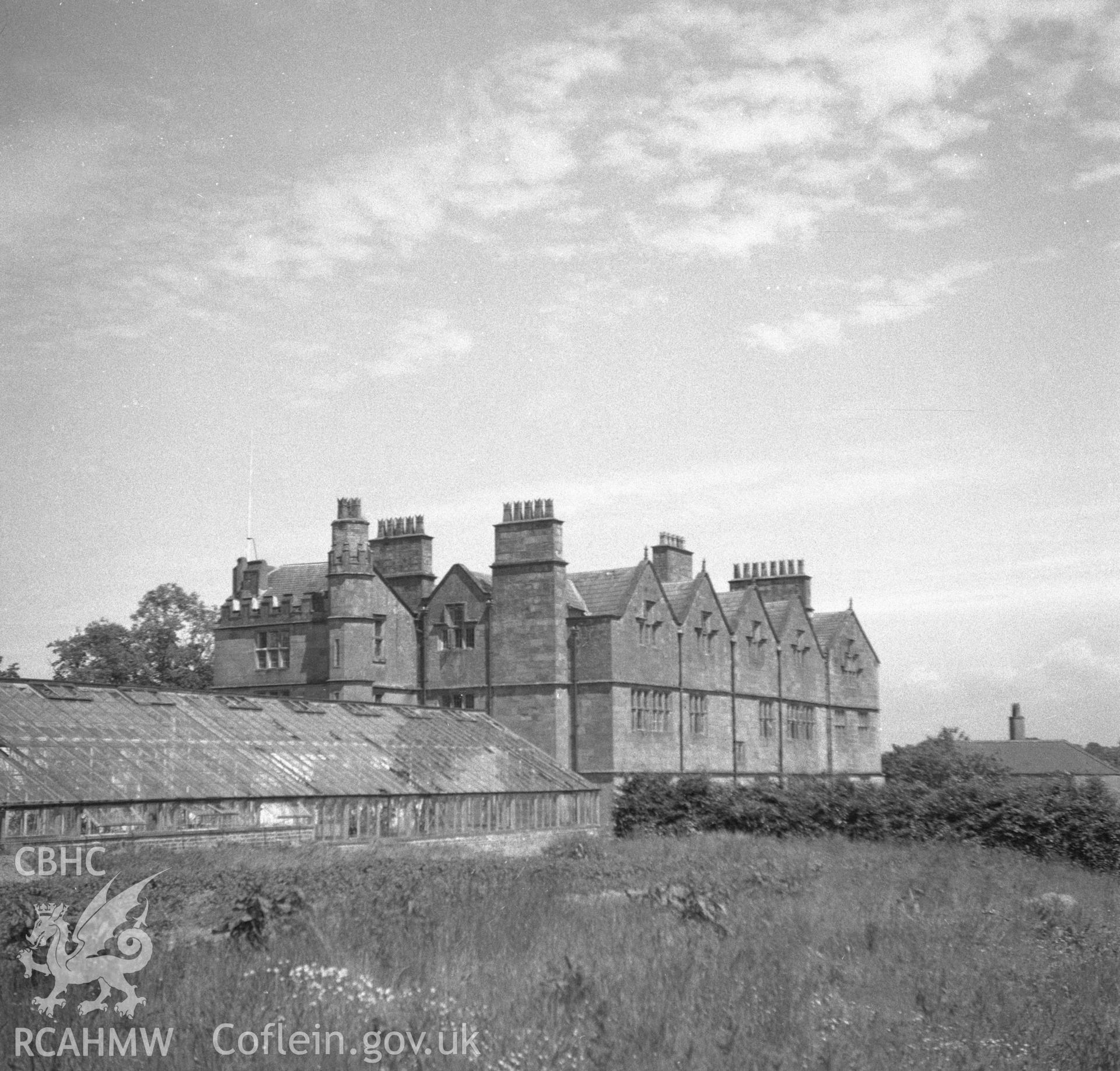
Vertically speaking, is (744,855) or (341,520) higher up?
(341,520)

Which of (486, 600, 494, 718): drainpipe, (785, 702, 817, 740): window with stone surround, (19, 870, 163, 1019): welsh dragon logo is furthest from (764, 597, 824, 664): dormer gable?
(19, 870, 163, 1019): welsh dragon logo

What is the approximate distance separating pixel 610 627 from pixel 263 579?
608 inches

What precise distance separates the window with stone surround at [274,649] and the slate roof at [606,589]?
10606 mm

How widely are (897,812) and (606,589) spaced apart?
46.8ft

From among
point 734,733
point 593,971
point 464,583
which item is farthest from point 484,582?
point 593,971

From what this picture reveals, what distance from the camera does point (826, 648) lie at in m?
62.8

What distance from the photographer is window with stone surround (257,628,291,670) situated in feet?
158

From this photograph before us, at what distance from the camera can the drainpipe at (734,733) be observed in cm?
5259

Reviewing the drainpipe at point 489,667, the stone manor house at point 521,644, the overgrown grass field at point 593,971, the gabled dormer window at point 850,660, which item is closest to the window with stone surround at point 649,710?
the stone manor house at point 521,644

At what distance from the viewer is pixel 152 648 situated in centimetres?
6975

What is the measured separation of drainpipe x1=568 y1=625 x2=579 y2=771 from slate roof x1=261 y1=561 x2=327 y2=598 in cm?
1005

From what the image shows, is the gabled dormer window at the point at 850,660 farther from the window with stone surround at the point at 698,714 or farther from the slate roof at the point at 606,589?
the slate roof at the point at 606,589

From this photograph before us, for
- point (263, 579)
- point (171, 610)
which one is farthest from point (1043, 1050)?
point (171, 610)

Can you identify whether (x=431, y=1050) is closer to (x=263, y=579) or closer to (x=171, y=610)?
(x=263, y=579)
